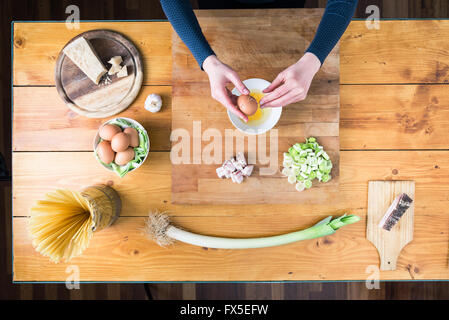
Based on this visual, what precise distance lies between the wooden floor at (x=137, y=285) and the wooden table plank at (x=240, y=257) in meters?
0.66

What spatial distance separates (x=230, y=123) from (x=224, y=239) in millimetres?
382

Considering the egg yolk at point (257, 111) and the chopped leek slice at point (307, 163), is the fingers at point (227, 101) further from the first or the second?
the chopped leek slice at point (307, 163)

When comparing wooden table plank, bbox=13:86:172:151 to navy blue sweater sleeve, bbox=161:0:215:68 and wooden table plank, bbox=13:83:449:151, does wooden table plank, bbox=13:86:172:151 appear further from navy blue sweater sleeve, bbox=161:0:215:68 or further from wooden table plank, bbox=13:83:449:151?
navy blue sweater sleeve, bbox=161:0:215:68

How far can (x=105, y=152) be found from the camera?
86 cm

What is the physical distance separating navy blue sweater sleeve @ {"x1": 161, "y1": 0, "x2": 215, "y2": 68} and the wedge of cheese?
29 centimetres

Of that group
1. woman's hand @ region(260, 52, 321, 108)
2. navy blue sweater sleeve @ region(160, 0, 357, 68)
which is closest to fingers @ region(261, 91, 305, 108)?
woman's hand @ region(260, 52, 321, 108)

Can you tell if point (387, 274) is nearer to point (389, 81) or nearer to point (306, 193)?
point (306, 193)

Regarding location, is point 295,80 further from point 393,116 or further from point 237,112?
point 393,116

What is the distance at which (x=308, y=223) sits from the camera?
999 millimetres

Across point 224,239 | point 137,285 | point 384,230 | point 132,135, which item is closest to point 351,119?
point 384,230

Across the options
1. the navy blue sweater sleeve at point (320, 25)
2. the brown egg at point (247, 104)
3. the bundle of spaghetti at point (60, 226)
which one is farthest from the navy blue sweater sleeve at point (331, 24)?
the bundle of spaghetti at point (60, 226)
